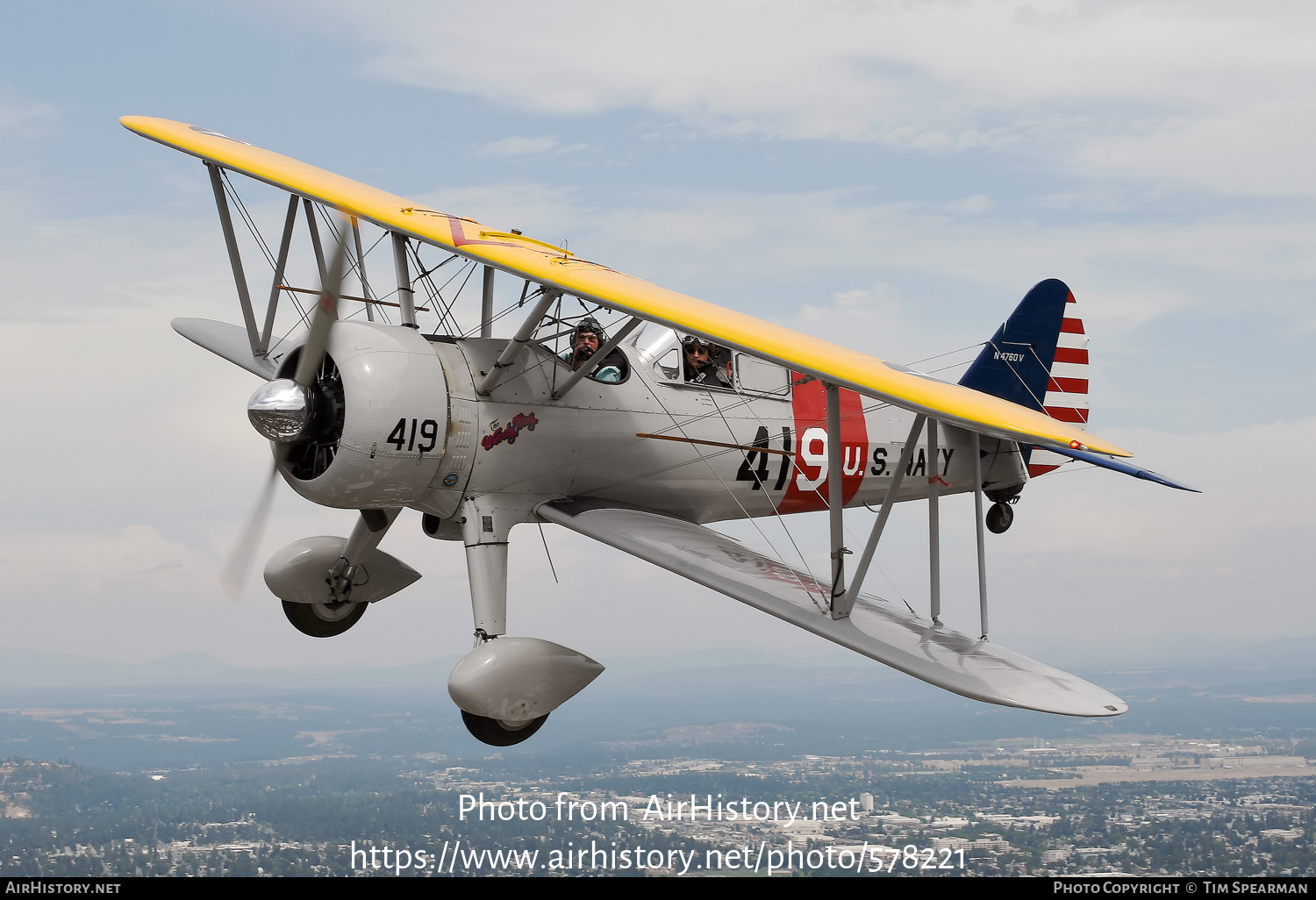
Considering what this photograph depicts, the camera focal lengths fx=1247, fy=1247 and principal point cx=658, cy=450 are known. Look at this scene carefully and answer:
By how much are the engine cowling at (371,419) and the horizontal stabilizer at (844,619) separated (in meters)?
1.30

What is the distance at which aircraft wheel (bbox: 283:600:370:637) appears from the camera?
1231 cm

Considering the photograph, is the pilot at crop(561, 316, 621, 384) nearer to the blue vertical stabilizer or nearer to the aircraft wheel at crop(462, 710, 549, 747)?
the aircraft wheel at crop(462, 710, 549, 747)

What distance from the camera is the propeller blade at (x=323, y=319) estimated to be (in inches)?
374

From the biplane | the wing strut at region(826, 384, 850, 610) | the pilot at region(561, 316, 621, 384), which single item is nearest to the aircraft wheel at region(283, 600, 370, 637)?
the biplane

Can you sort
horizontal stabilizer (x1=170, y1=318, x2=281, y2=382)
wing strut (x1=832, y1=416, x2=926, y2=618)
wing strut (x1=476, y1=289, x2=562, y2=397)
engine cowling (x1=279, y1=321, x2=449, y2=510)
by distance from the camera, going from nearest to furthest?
1. wing strut (x1=832, y1=416, x2=926, y2=618)
2. engine cowling (x1=279, y1=321, x2=449, y2=510)
3. wing strut (x1=476, y1=289, x2=562, y2=397)
4. horizontal stabilizer (x1=170, y1=318, x2=281, y2=382)

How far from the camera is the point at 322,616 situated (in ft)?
40.5

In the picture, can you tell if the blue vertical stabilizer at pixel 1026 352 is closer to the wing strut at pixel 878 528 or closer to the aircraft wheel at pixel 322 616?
the wing strut at pixel 878 528

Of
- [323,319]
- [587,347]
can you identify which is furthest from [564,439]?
[323,319]

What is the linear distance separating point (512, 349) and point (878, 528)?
11.2 feet

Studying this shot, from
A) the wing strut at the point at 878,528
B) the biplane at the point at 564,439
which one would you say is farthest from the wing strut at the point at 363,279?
the wing strut at the point at 878,528

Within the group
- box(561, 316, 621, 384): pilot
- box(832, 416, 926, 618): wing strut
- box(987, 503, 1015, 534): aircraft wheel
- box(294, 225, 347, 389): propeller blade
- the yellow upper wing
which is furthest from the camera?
box(987, 503, 1015, 534): aircraft wheel

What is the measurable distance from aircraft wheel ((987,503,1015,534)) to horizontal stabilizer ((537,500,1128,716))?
14.2 ft

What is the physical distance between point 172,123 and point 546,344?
17.5 feet

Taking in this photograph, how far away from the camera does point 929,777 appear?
2133 inches
